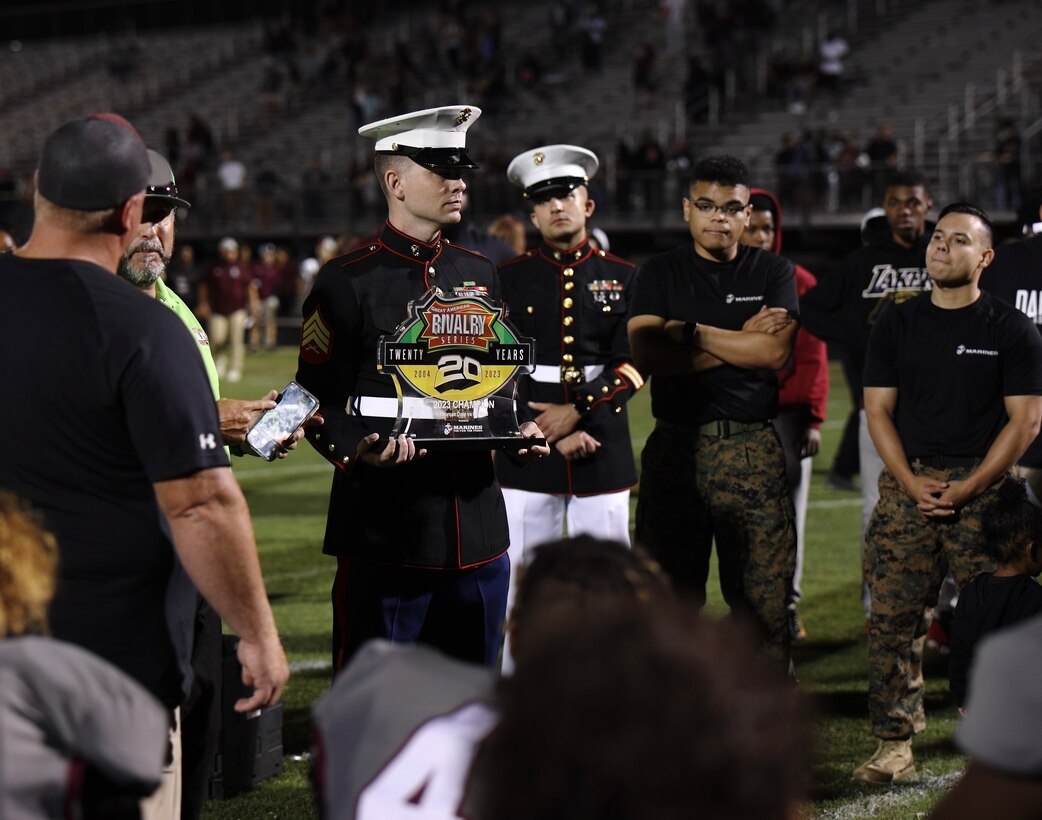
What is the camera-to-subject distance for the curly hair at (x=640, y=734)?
5.47 feet

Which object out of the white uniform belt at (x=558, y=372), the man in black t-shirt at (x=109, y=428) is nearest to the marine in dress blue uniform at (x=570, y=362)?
the white uniform belt at (x=558, y=372)

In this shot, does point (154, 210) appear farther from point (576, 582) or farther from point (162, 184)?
point (576, 582)

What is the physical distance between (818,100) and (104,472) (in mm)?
27052

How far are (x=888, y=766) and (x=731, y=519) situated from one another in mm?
1029

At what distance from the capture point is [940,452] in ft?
17.3

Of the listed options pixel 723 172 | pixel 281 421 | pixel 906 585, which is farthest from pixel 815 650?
pixel 281 421

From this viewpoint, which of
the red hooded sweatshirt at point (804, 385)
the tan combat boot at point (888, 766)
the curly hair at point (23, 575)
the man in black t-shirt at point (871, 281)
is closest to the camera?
the curly hair at point (23, 575)

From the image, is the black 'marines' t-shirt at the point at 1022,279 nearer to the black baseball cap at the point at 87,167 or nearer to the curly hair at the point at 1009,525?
the curly hair at the point at 1009,525

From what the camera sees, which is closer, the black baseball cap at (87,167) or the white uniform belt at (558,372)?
the black baseball cap at (87,167)

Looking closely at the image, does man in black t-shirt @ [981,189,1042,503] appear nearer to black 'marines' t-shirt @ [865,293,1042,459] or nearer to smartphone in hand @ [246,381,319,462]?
black 'marines' t-shirt @ [865,293,1042,459]

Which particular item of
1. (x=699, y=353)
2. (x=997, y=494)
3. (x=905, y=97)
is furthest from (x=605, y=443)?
(x=905, y=97)

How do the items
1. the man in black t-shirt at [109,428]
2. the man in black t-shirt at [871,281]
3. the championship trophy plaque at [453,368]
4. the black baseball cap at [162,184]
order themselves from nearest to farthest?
the man in black t-shirt at [109,428], the black baseball cap at [162,184], the championship trophy plaque at [453,368], the man in black t-shirt at [871,281]

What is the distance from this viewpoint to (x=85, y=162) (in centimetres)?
300

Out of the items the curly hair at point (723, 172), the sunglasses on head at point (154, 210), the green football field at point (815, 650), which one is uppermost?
the curly hair at point (723, 172)
